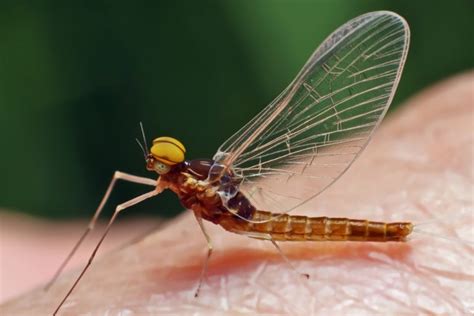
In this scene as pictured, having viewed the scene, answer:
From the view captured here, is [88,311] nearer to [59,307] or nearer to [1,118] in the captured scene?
[59,307]

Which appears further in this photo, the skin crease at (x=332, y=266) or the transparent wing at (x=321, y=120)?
the transparent wing at (x=321, y=120)

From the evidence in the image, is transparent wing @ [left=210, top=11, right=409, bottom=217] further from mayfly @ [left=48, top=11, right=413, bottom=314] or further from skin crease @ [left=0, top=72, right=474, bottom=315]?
skin crease @ [left=0, top=72, right=474, bottom=315]

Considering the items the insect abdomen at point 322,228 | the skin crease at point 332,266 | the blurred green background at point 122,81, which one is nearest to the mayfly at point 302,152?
the insect abdomen at point 322,228

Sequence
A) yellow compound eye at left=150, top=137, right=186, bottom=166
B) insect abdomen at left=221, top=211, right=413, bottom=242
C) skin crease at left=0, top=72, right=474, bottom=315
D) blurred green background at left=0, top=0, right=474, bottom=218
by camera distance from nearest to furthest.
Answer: skin crease at left=0, top=72, right=474, bottom=315 < insect abdomen at left=221, top=211, right=413, bottom=242 < yellow compound eye at left=150, top=137, right=186, bottom=166 < blurred green background at left=0, top=0, right=474, bottom=218

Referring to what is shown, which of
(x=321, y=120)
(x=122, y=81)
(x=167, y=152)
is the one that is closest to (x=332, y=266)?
(x=321, y=120)

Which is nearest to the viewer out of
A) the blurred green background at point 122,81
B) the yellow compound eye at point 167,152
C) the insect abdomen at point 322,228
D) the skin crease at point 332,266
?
the skin crease at point 332,266

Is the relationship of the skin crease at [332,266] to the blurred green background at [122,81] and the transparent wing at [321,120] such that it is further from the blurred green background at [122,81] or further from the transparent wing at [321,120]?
the blurred green background at [122,81]

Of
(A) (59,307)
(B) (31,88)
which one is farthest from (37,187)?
(A) (59,307)

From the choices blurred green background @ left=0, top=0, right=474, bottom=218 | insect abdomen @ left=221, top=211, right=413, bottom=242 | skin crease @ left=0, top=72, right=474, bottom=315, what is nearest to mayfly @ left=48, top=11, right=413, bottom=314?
insect abdomen @ left=221, top=211, right=413, bottom=242

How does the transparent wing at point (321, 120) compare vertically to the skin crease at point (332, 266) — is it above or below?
above
